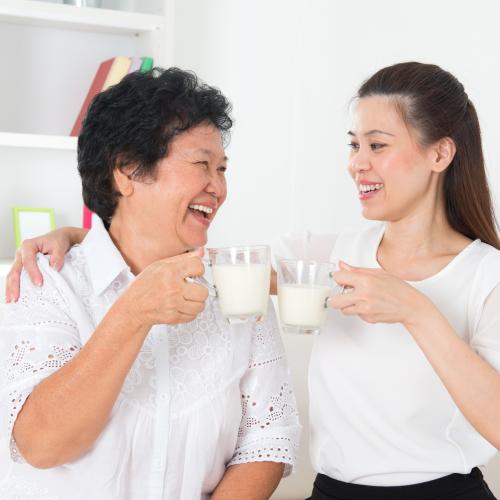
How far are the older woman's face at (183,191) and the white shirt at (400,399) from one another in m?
0.45

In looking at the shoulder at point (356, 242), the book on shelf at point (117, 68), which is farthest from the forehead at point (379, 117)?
the book on shelf at point (117, 68)

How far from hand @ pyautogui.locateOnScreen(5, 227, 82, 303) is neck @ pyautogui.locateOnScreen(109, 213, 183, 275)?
4.9 inches

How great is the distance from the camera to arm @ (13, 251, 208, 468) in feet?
4.81

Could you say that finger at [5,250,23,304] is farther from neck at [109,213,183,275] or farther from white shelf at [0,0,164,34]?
white shelf at [0,0,164,34]

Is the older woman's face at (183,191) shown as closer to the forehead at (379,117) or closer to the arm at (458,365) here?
the forehead at (379,117)

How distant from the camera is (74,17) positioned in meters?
3.30

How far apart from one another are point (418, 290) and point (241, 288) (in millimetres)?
462

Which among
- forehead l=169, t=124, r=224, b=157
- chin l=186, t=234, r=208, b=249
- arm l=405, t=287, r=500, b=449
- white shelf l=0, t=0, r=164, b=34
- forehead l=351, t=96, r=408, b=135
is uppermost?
white shelf l=0, t=0, r=164, b=34

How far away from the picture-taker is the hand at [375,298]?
1.57 metres

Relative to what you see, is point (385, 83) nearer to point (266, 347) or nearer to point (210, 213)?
point (210, 213)

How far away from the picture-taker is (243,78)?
398 cm

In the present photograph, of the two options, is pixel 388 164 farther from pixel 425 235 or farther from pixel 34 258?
pixel 34 258

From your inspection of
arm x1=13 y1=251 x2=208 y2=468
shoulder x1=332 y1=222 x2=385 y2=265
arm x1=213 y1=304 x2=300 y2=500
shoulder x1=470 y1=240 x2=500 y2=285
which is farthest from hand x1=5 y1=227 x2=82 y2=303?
shoulder x1=470 y1=240 x2=500 y2=285

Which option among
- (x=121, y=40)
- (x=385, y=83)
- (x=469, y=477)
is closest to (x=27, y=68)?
(x=121, y=40)
